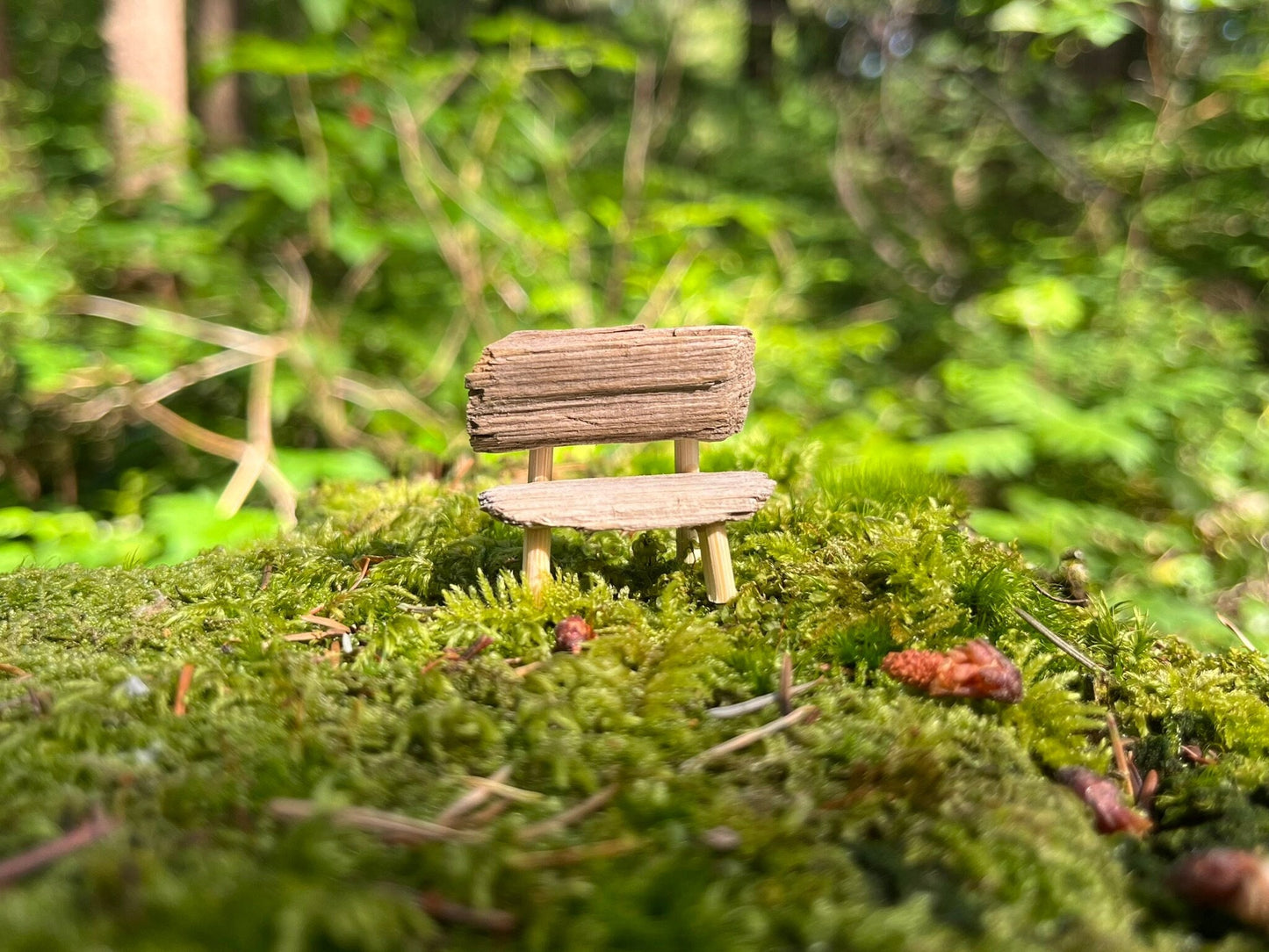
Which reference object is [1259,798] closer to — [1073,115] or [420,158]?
[420,158]

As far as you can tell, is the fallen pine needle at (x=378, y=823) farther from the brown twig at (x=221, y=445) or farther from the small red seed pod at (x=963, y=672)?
the brown twig at (x=221, y=445)

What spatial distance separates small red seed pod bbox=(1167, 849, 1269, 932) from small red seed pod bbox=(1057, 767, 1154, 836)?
0.52 feet

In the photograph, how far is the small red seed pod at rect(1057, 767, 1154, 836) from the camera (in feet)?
4.64

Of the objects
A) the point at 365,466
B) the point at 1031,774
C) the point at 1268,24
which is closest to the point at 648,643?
the point at 1031,774

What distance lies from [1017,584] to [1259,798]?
2.04 feet

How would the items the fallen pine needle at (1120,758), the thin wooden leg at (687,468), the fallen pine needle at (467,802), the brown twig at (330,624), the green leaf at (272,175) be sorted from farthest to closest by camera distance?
the green leaf at (272,175)
the thin wooden leg at (687,468)
the brown twig at (330,624)
the fallen pine needle at (1120,758)
the fallen pine needle at (467,802)

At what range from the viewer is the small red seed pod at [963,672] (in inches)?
62.3

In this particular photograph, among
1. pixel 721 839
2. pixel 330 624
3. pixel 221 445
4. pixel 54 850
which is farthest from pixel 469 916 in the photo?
pixel 221 445

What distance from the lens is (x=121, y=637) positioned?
6.10 feet

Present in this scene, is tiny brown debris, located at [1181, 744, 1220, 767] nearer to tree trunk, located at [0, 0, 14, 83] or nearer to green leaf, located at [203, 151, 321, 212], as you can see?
green leaf, located at [203, 151, 321, 212]

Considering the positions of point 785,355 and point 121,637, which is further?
point 785,355

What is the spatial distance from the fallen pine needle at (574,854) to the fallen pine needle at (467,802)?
161 millimetres

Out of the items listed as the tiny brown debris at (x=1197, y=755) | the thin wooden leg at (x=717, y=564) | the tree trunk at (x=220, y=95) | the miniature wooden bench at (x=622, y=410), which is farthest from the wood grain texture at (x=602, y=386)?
the tree trunk at (x=220, y=95)

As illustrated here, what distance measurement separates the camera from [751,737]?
1476 millimetres
